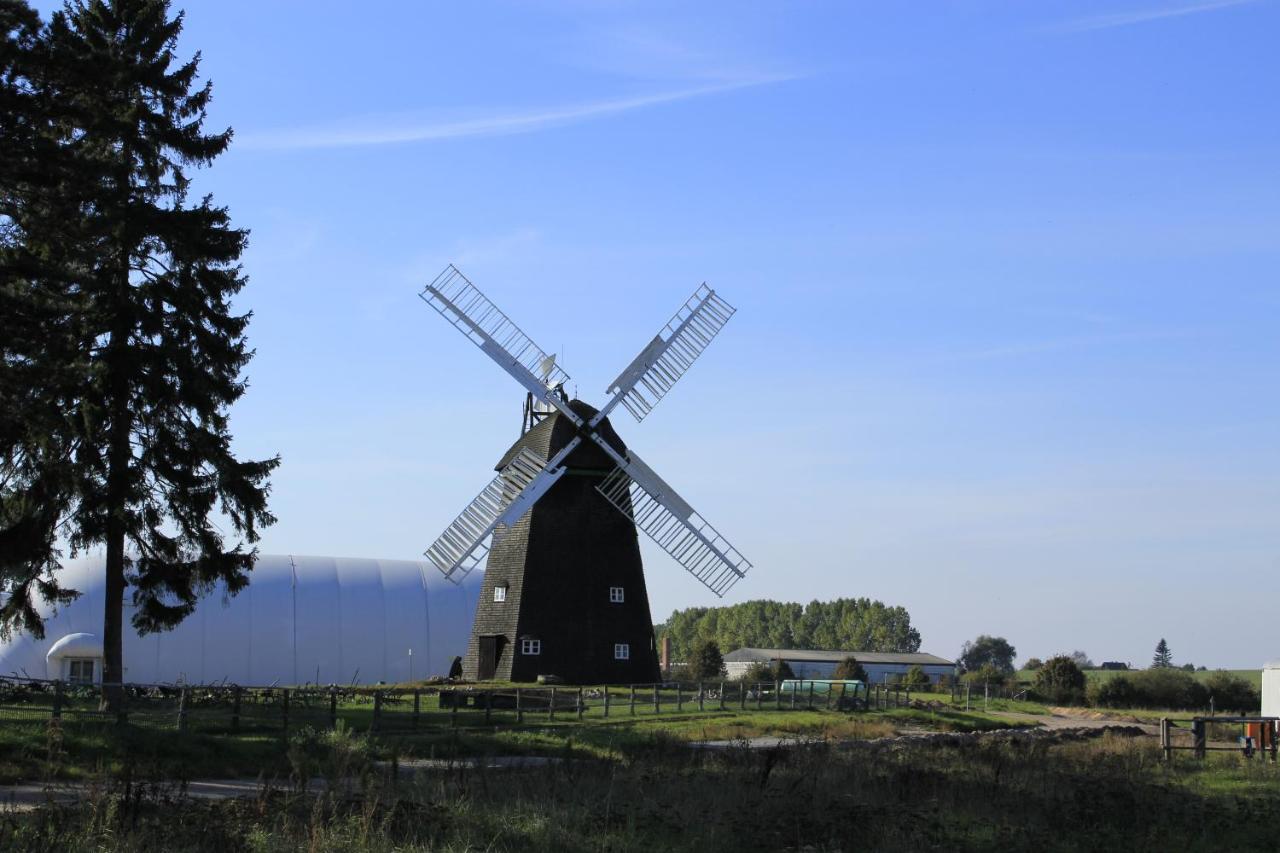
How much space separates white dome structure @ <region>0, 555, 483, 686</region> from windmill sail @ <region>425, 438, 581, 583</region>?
514 inches

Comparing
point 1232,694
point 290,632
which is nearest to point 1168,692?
point 1232,694

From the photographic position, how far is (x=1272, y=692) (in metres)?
39.6

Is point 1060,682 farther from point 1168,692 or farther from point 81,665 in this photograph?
point 81,665

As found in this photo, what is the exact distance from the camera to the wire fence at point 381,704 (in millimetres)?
28281

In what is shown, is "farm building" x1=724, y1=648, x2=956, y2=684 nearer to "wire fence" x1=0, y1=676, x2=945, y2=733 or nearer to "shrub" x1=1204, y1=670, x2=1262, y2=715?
"shrub" x1=1204, y1=670, x2=1262, y2=715

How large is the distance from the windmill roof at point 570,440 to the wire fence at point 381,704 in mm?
6876

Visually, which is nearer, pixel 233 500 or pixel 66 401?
pixel 66 401

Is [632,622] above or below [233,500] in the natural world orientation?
below

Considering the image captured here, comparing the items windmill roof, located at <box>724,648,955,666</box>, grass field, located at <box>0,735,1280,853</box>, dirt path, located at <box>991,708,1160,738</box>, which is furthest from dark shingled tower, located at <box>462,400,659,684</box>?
windmill roof, located at <box>724,648,955,666</box>

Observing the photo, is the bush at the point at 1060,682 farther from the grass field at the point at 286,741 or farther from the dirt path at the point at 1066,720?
the grass field at the point at 286,741

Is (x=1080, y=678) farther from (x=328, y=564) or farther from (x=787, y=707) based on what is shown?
(x=328, y=564)

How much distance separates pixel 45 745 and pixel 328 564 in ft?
137

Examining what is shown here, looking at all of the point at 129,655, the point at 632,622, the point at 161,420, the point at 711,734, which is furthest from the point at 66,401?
the point at 129,655

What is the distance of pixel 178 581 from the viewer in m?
29.5
